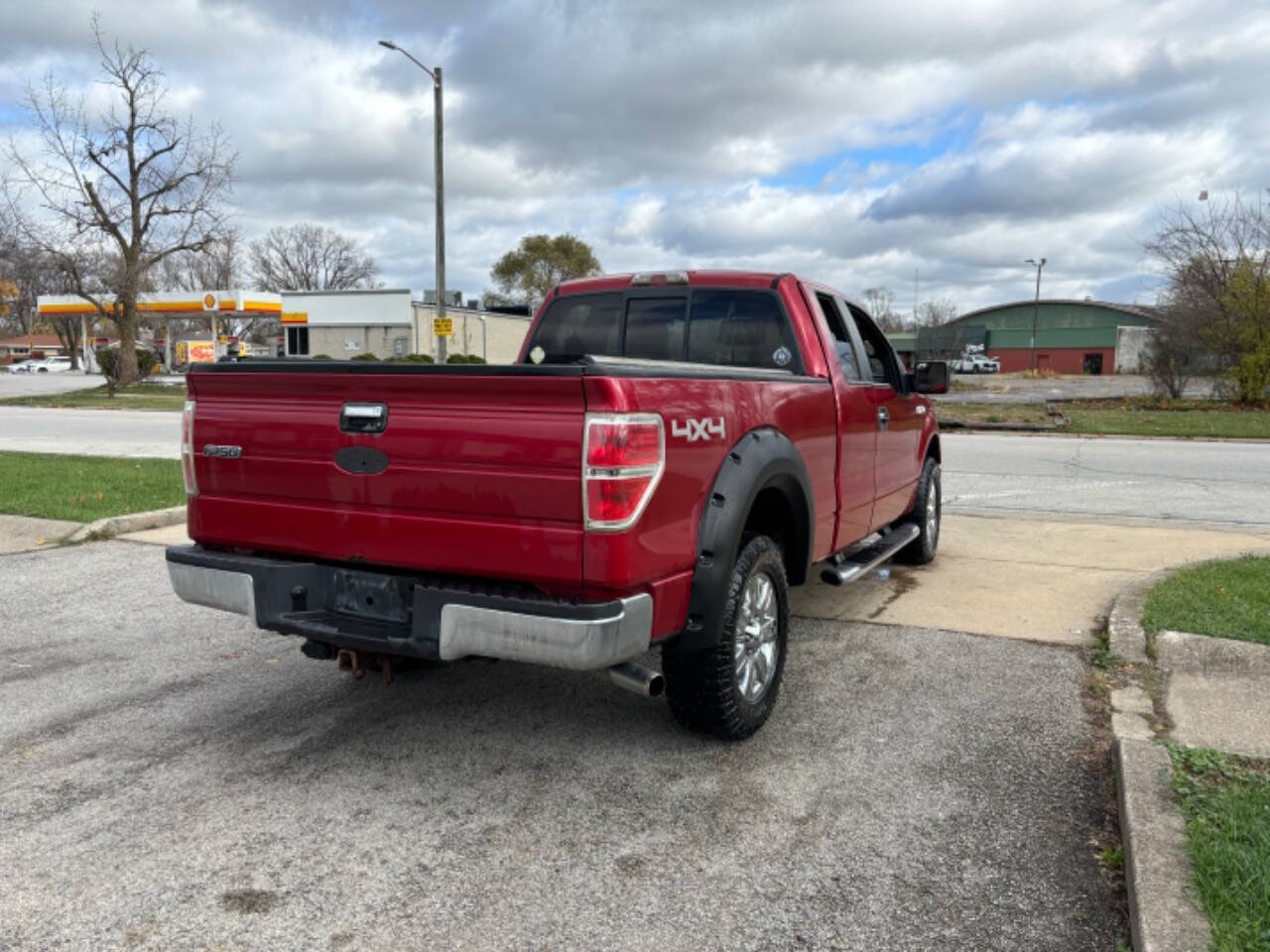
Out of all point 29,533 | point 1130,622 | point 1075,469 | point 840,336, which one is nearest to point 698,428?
point 840,336

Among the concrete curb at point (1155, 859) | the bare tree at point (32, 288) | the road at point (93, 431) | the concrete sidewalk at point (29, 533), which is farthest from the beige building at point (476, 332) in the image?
the concrete curb at point (1155, 859)

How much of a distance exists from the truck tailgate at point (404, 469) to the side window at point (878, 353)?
11.7 ft

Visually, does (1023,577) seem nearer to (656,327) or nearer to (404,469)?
(656,327)

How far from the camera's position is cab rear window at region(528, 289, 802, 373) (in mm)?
5098

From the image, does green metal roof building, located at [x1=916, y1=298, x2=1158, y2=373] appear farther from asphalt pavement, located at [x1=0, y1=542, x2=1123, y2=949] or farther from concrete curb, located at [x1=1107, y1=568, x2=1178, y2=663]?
asphalt pavement, located at [x1=0, y1=542, x2=1123, y2=949]

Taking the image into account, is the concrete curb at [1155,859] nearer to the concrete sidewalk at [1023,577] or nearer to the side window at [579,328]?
the concrete sidewalk at [1023,577]

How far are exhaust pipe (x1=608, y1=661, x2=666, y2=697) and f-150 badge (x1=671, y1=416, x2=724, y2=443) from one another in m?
0.84

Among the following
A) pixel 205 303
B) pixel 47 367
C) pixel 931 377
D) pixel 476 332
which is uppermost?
pixel 205 303

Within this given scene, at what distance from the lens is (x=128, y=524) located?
344 inches

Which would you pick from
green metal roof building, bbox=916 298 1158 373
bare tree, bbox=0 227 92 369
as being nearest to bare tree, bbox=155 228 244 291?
bare tree, bbox=0 227 92 369

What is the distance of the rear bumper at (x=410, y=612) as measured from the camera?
3189 millimetres

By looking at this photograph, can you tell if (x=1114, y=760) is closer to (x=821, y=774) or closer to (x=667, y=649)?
(x=821, y=774)

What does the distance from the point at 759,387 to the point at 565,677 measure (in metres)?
1.81

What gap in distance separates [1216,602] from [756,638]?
3.45m
